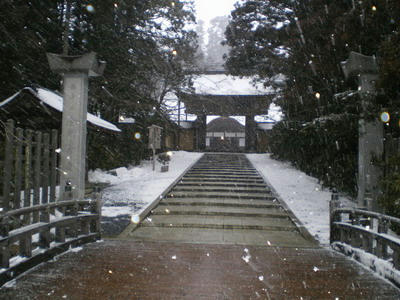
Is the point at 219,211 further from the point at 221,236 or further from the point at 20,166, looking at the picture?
the point at 20,166

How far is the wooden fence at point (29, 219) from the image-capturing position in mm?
4070

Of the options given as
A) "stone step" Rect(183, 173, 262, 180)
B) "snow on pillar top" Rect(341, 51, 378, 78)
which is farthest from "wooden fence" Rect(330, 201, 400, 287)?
"stone step" Rect(183, 173, 262, 180)

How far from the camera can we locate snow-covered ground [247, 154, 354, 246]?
25.0ft

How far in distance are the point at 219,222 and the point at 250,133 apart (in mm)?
18716

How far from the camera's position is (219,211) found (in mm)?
9031

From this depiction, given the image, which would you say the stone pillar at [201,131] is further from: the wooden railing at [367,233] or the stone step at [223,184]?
the wooden railing at [367,233]

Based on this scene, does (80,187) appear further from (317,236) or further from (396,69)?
(396,69)

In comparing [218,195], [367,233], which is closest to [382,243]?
[367,233]

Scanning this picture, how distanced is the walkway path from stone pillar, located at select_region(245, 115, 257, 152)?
1750 cm

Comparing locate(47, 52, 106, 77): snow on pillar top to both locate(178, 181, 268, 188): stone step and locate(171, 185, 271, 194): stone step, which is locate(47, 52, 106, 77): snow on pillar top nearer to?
locate(171, 185, 271, 194): stone step

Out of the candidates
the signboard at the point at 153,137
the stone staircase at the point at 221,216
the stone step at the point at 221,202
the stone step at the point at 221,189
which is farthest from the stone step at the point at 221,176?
the stone step at the point at 221,202

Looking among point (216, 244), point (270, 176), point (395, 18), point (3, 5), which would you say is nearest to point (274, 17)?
point (270, 176)

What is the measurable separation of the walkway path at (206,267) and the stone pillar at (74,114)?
155cm

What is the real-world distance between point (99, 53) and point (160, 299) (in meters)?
10.7
